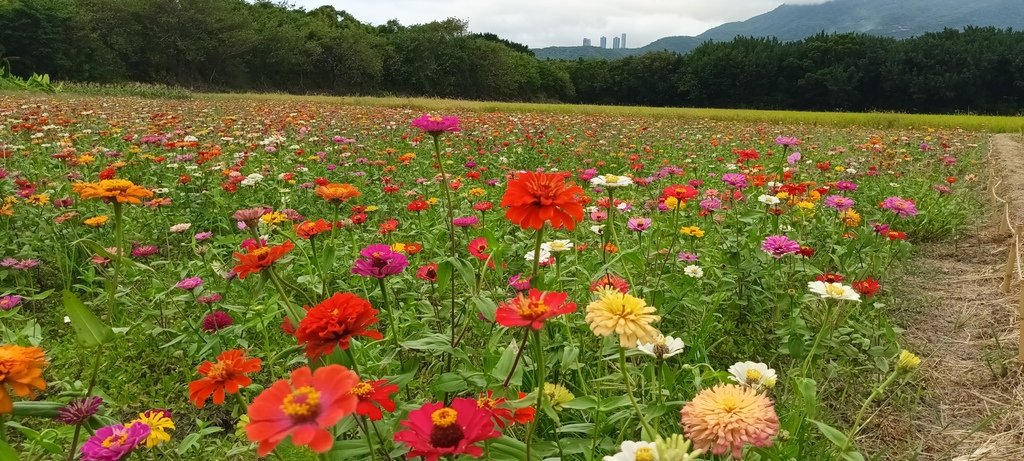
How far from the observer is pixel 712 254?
2695 millimetres

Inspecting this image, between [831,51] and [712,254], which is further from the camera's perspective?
[831,51]

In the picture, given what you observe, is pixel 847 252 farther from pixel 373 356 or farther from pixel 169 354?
pixel 169 354

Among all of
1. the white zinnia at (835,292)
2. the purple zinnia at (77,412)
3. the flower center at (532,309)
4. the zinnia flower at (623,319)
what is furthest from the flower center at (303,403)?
the white zinnia at (835,292)

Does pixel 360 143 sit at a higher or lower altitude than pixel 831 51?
lower

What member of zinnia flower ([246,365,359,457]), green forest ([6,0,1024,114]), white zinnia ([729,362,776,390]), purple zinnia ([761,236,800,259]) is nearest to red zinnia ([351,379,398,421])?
zinnia flower ([246,365,359,457])

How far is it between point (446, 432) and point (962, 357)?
2.30m

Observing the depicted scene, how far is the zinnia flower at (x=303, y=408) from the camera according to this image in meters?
0.58

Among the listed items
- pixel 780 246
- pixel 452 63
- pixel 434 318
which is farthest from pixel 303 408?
pixel 452 63

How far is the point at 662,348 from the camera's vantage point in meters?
1.25

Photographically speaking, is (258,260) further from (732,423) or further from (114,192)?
(732,423)

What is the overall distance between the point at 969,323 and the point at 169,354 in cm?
320

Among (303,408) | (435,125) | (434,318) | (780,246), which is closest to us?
(303,408)

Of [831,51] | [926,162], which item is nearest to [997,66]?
[831,51]

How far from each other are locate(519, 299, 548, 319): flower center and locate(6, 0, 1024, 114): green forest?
31.1 m
